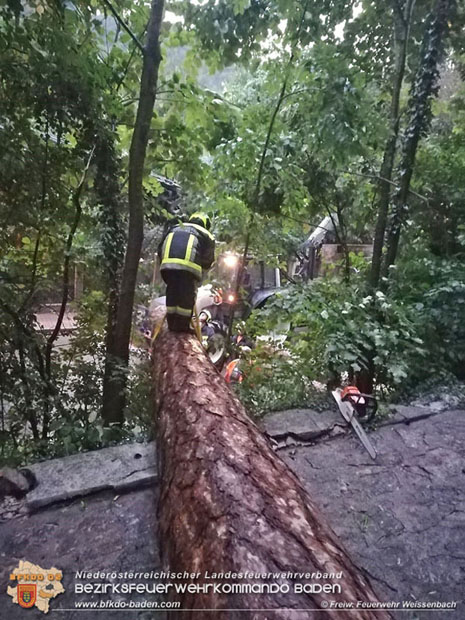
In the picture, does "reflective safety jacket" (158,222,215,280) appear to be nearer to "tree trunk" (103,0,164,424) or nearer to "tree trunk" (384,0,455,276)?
"tree trunk" (103,0,164,424)

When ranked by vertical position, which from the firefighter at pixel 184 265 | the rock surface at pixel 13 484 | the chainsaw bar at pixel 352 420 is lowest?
the rock surface at pixel 13 484

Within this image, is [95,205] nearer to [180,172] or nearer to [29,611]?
[180,172]

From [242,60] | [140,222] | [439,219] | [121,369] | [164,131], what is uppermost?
[242,60]

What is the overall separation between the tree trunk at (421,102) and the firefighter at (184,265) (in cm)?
208

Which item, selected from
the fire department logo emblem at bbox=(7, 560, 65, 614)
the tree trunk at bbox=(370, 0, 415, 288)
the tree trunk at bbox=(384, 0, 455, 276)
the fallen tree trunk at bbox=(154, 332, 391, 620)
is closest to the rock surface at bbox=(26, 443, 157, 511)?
the fallen tree trunk at bbox=(154, 332, 391, 620)

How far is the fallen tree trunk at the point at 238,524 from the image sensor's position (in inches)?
40.8

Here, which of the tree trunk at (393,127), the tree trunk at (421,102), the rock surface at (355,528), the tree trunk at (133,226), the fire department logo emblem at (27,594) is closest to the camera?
the fire department logo emblem at (27,594)

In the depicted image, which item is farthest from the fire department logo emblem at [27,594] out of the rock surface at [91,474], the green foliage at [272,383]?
the green foliage at [272,383]

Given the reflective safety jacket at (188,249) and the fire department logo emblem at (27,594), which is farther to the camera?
the reflective safety jacket at (188,249)

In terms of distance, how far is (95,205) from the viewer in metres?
2.93

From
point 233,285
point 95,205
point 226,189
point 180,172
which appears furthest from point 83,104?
point 233,285

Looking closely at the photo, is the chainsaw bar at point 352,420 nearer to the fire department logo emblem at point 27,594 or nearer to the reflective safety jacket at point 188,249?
the reflective safety jacket at point 188,249

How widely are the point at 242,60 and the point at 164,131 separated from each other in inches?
39.7

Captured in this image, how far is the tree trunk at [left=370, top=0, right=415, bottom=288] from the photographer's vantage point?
149 inches
